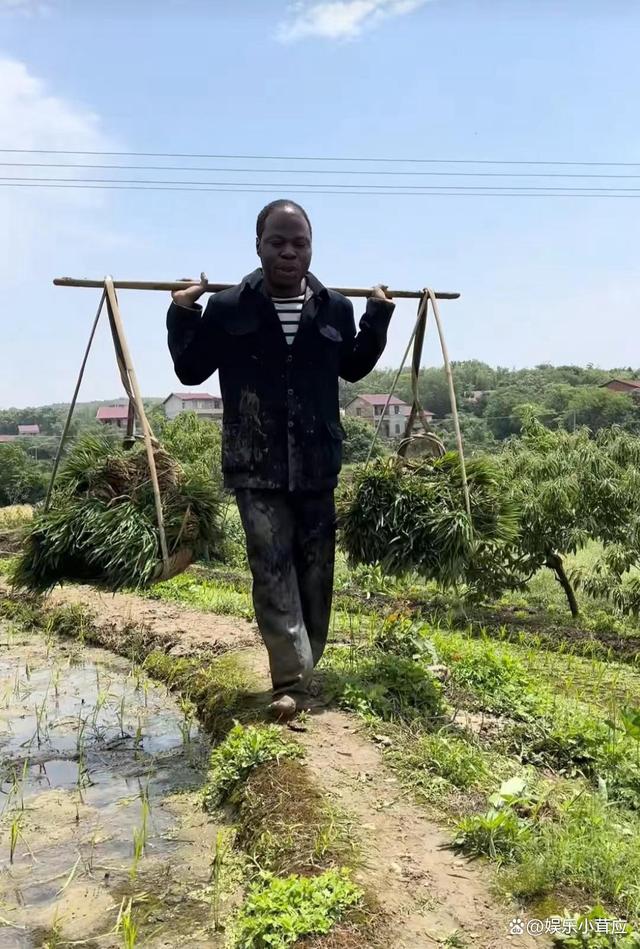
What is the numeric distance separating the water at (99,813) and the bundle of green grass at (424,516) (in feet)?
4.67

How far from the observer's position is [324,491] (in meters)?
4.26

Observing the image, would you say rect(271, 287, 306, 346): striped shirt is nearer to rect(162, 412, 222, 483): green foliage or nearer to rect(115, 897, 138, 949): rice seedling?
rect(115, 897, 138, 949): rice seedling

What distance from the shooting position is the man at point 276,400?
4109mm

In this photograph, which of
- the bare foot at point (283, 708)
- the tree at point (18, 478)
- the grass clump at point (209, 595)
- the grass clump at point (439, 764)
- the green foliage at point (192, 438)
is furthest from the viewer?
the tree at point (18, 478)

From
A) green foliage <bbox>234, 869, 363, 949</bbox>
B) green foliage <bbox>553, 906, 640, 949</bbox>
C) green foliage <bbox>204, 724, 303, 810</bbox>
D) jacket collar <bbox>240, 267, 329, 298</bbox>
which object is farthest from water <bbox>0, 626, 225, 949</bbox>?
jacket collar <bbox>240, 267, 329, 298</bbox>

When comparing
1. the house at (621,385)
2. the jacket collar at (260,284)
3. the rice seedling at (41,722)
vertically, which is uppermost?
the house at (621,385)

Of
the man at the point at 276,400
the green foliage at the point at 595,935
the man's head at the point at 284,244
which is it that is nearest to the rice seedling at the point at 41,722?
the man at the point at 276,400

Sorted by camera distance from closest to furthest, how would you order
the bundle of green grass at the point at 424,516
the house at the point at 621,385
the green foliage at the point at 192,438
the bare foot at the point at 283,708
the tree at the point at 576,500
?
the bare foot at the point at 283,708
the bundle of green grass at the point at 424,516
the tree at the point at 576,500
the green foliage at the point at 192,438
the house at the point at 621,385

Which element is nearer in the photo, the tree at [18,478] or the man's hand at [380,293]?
the man's hand at [380,293]

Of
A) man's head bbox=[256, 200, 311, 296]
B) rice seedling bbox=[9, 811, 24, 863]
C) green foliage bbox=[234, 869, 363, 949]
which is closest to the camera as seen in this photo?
green foliage bbox=[234, 869, 363, 949]

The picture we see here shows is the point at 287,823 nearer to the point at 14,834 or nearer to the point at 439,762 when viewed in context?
the point at 439,762

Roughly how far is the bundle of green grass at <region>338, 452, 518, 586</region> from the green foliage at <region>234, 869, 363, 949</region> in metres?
2.09

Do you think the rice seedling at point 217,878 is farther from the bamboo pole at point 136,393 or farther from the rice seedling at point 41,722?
the rice seedling at point 41,722

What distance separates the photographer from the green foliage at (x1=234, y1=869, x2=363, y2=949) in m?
2.40
